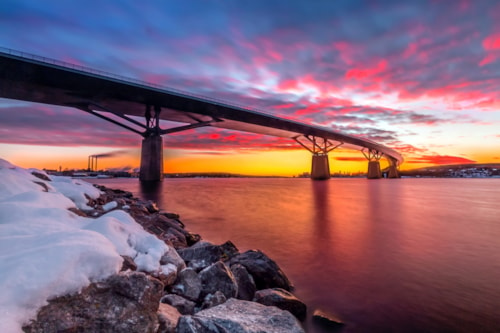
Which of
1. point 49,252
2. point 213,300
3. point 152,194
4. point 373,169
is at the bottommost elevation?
point 152,194

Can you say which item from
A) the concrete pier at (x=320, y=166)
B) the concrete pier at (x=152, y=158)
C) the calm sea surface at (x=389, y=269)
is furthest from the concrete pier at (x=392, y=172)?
the calm sea surface at (x=389, y=269)

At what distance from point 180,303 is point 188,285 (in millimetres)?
409

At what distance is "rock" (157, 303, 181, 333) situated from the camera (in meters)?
2.48

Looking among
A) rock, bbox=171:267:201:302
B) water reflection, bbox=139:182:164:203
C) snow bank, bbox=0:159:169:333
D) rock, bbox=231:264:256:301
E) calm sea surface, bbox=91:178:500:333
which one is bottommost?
calm sea surface, bbox=91:178:500:333

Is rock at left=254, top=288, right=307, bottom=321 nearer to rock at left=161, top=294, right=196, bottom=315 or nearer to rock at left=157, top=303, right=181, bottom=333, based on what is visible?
rock at left=161, top=294, right=196, bottom=315

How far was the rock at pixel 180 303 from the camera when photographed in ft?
10.2

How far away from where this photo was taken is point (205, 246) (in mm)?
5086

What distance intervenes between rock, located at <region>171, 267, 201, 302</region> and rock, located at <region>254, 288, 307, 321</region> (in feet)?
2.94

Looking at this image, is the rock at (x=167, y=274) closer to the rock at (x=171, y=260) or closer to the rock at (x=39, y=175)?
the rock at (x=171, y=260)

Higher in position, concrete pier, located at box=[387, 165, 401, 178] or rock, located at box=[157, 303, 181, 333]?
concrete pier, located at box=[387, 165, 401, 178]

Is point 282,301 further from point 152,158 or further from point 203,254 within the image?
point 152,158

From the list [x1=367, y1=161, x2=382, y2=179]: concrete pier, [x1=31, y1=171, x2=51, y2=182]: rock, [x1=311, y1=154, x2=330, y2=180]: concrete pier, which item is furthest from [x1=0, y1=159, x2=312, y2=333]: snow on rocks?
[x1=367, y1=161, x2=382, y2=179]: concrete pier

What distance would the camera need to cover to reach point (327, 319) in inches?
151

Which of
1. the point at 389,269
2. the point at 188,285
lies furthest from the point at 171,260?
the point at 389,269
